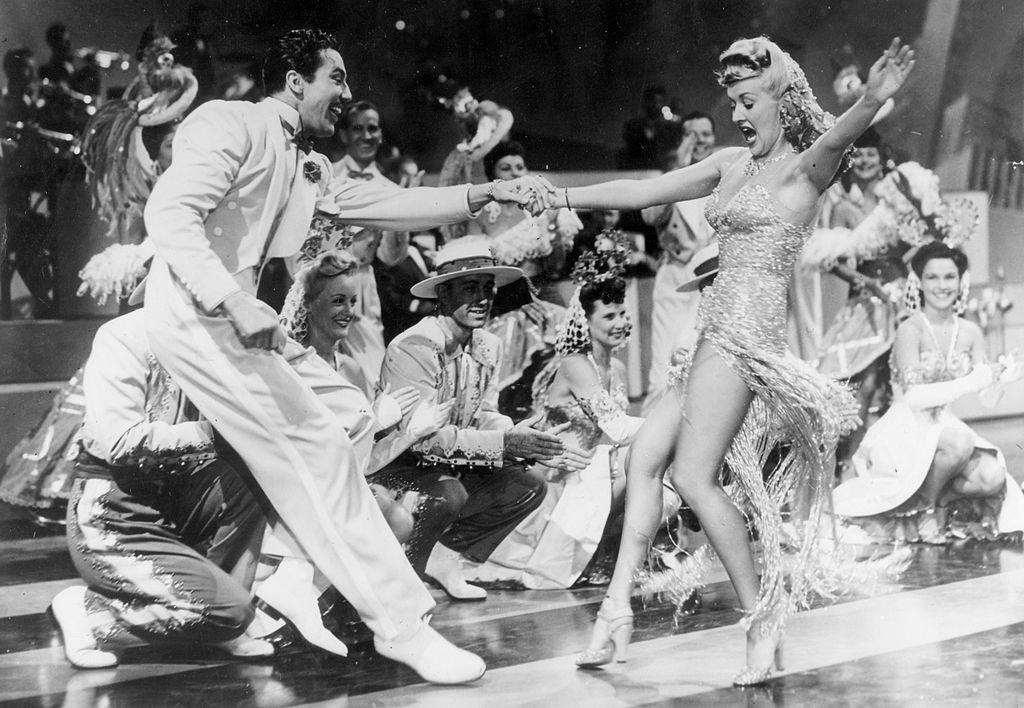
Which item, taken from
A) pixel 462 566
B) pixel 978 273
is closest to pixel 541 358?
pixel 462 566

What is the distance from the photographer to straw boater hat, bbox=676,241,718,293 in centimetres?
470

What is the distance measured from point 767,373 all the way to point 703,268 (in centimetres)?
164

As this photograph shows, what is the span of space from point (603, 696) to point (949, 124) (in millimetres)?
3928

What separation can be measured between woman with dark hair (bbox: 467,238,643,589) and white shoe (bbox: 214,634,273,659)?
112 centimetres

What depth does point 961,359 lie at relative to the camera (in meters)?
5.27

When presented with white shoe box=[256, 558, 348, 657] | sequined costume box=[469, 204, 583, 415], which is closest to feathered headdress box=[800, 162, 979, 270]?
sequined costume box=[469, 204, 583, 415]

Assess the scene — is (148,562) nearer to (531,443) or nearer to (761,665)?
(531,443)

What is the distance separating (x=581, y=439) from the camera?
443cm

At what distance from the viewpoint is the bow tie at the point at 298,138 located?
350 centimetres

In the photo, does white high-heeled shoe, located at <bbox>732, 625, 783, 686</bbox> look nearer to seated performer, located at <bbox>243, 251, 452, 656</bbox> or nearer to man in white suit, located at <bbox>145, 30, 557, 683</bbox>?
man in white suit, located at <bbox>145, 30, 557, 683</bbox>

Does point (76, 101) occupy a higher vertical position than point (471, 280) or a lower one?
higher

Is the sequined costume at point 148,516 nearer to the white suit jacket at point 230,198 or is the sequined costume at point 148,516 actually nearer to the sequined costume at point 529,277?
the white suit jacket at point 230,198

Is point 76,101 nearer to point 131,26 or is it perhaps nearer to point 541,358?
point 131,26

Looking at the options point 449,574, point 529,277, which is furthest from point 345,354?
point 529,277
